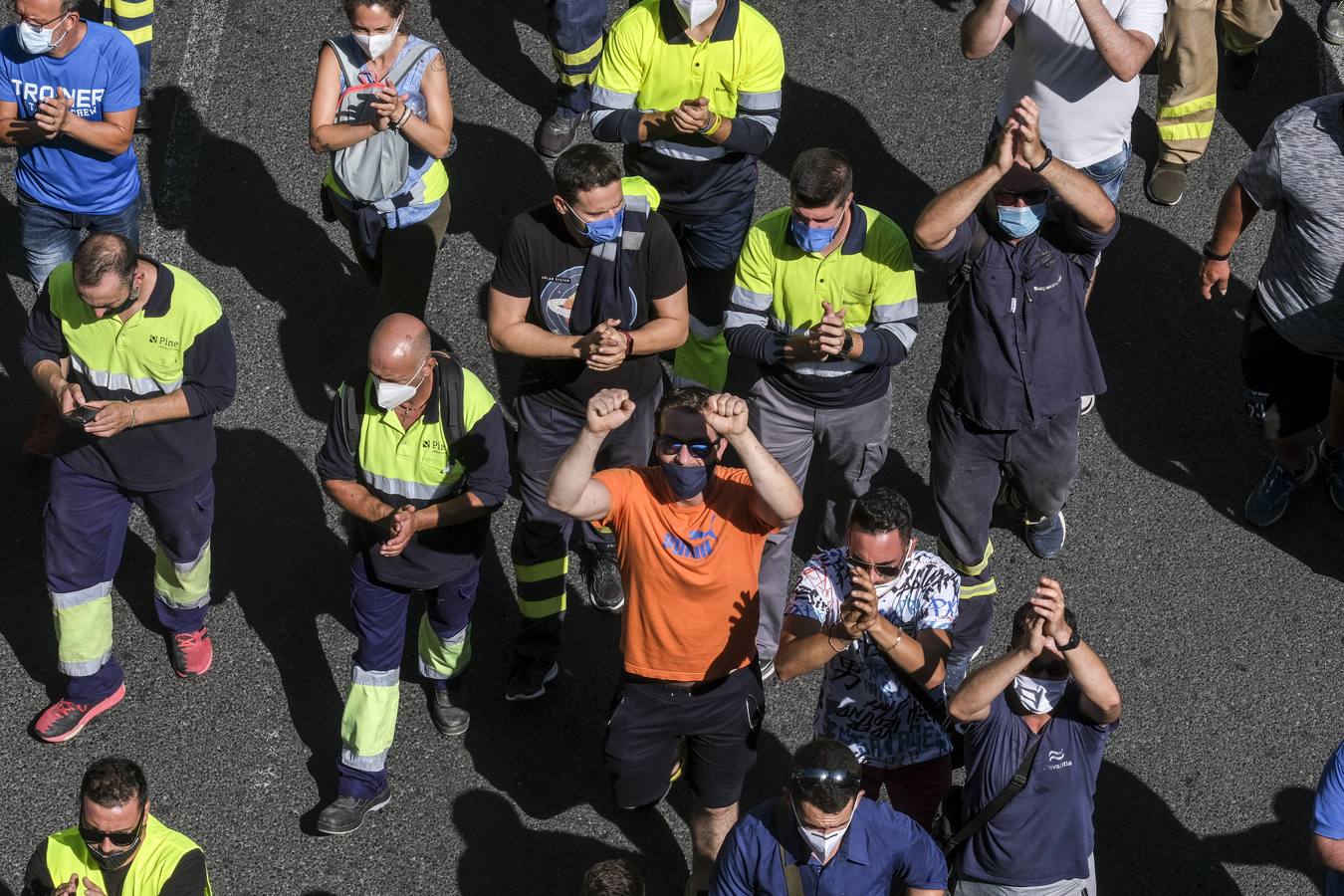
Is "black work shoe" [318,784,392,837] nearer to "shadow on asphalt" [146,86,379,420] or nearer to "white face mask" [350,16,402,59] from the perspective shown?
"shadow on asphalt" [146,86,379,420]

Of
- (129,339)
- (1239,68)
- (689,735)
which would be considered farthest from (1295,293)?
(129,339)

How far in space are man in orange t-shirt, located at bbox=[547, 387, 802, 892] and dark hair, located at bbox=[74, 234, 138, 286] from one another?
1972 millimetres

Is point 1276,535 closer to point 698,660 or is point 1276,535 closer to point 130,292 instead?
point 698,660

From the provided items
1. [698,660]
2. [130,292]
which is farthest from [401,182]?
[698,660]

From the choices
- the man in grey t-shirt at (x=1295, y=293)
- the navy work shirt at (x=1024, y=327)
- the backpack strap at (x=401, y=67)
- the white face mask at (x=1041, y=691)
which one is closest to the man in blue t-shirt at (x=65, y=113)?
the backpack strap at (x=401, y=67)

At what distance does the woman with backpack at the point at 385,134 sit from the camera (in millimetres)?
7750

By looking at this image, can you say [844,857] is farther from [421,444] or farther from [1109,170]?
[1109,170]

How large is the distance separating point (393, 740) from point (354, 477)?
133cm

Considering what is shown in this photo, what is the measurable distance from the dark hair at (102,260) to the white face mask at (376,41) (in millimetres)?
1595

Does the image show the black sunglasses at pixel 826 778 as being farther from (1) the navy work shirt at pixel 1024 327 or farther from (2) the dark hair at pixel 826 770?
(1) the navy work shirt at pixel 1024 327

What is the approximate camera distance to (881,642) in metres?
5.92

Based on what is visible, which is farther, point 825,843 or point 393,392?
point 393,392

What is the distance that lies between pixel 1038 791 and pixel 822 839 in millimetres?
906

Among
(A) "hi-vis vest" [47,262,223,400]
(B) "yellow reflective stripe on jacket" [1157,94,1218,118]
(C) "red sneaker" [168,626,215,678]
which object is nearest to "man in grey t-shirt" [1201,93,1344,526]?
(B) "yellow reflective stripe on jacket" [1157,94,1218,118]
